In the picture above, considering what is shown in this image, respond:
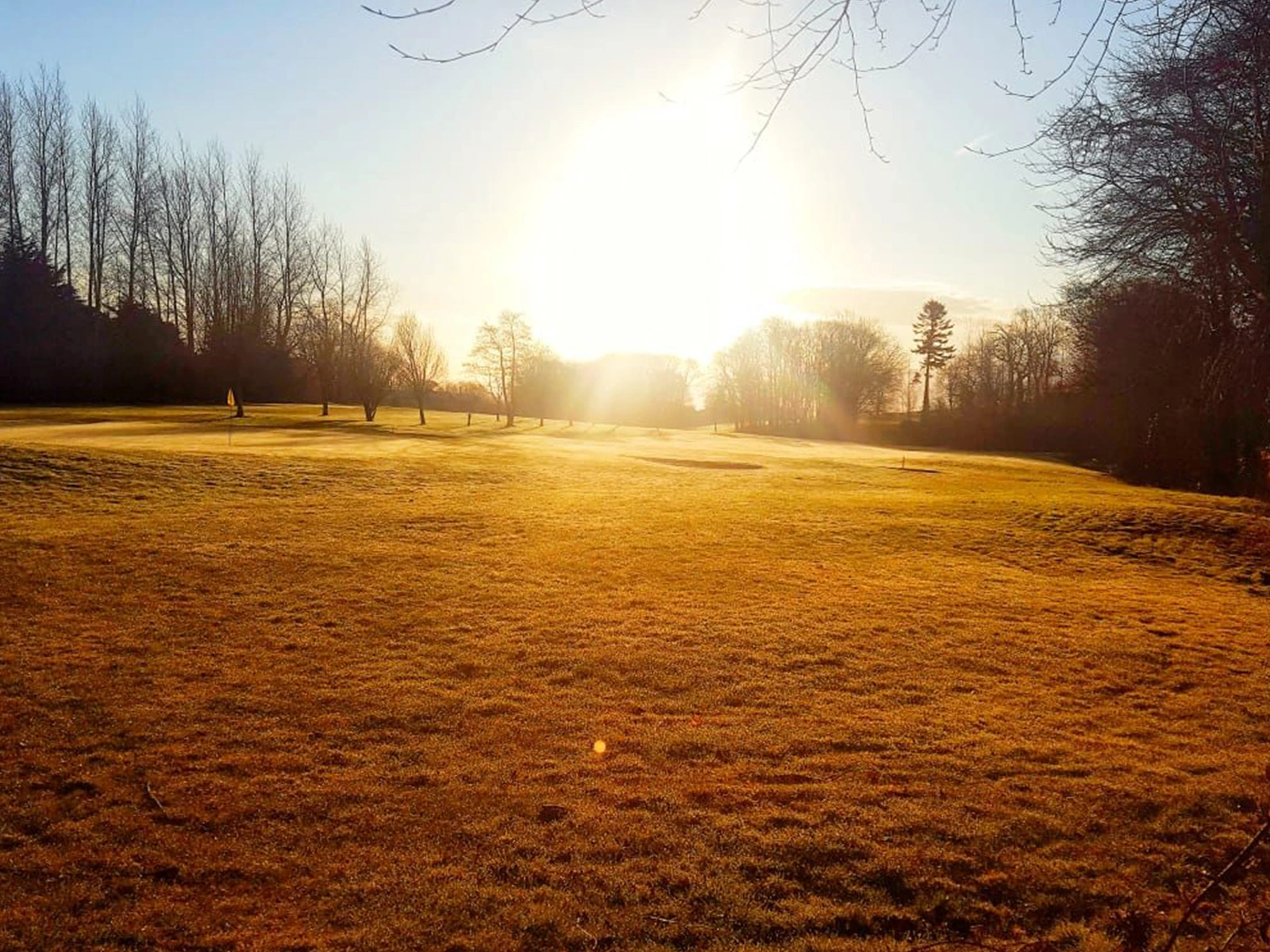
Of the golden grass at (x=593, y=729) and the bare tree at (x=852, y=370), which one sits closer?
the golden grass at (x=593, y=729)

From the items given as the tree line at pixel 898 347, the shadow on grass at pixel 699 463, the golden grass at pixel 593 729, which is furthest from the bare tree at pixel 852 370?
the golden grass at pixel 593 729

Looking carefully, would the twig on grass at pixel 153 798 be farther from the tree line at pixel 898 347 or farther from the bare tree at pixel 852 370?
the bare tree at pixel 852 370

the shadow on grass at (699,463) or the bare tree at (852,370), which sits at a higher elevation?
the bare tree at (852,370)

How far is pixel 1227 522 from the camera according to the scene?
57.2 feet

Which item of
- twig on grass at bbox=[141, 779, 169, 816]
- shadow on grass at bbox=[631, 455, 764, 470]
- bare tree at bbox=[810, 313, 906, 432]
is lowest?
twig on grass at bbox=[141, 779, 169, 816]

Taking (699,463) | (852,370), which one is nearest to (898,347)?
(852,370)

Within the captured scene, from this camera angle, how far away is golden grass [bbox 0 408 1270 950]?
420 centimetres

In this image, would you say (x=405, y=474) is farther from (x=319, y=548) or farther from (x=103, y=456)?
(x=319, y=548)

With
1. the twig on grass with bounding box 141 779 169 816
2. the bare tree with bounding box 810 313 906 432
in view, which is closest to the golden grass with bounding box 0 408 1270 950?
the twig on grass with bounding box 141 779 169 816

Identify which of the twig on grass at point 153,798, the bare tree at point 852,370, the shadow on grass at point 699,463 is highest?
the bare tree at point 852,370

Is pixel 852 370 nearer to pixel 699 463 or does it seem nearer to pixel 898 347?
pixel 898 347

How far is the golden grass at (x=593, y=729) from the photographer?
4195 mm

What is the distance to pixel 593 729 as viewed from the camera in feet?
21.4

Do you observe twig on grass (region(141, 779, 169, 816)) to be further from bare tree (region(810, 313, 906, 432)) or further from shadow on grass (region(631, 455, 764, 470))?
bare tree (region(810, 313, 906, 432))
